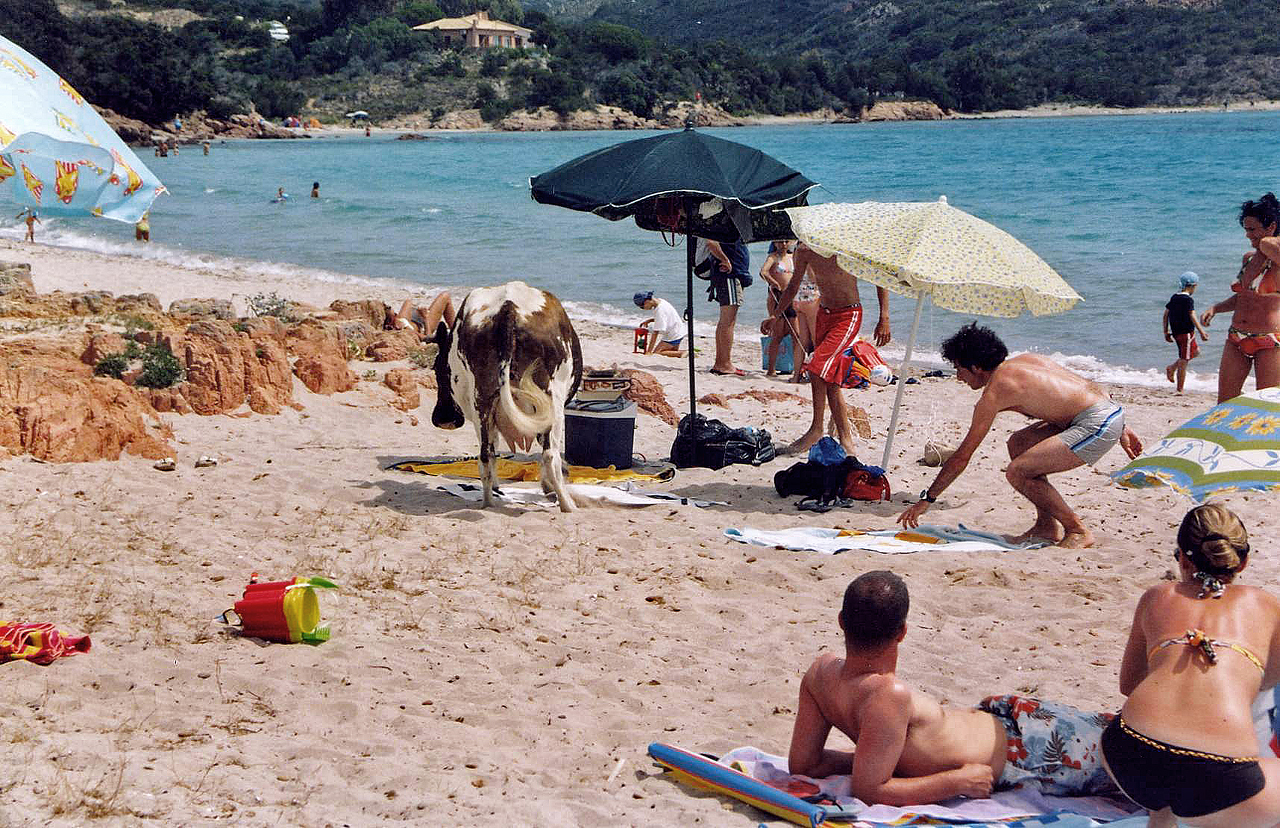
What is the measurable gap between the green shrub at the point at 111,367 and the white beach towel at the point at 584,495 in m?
2.76

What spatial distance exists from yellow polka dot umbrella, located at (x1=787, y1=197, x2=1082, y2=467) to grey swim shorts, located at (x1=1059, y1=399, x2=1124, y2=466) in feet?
2.50

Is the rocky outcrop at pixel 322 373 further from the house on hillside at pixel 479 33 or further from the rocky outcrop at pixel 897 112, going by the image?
the house on hillside at pixel 479 33

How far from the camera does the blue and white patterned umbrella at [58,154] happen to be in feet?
18.0

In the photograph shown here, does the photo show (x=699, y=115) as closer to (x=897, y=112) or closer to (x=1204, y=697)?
(x=897, y=112)

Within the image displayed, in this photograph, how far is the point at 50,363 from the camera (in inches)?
351

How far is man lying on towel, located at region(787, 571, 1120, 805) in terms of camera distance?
149 inches

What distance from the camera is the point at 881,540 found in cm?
704

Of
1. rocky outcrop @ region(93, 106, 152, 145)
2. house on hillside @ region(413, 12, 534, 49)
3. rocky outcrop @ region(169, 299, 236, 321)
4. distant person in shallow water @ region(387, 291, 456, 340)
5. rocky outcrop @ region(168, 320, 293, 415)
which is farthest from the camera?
house on hillside @ region(413, 12, 534, 49)

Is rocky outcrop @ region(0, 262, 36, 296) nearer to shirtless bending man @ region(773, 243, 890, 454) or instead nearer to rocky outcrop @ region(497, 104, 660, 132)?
shirtless bending man @ region(773, 243, 890, 454)

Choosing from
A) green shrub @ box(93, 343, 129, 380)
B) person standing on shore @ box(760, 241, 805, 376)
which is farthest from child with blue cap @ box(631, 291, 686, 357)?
green shrub @ box(93, 343, 129, 380)

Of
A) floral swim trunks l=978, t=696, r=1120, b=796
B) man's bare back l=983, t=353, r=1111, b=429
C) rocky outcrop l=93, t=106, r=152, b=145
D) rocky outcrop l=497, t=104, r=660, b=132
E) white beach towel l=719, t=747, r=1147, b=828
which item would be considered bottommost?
white beach towel l=719, t=747, r=1147, b=828

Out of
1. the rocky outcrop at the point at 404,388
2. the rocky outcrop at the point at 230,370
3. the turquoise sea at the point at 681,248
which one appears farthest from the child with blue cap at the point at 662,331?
the rocky outcrop at the point at 230,370

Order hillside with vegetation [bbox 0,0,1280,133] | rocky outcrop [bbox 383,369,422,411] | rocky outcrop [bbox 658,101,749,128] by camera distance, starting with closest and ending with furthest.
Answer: rocky outcrop [bbox 383,369,422,411] < rocky outcrop [bbox 658,101,749,128] < hillside with vegetation [bbox 0,0,1280,133]

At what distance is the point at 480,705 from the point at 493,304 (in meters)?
3.21
